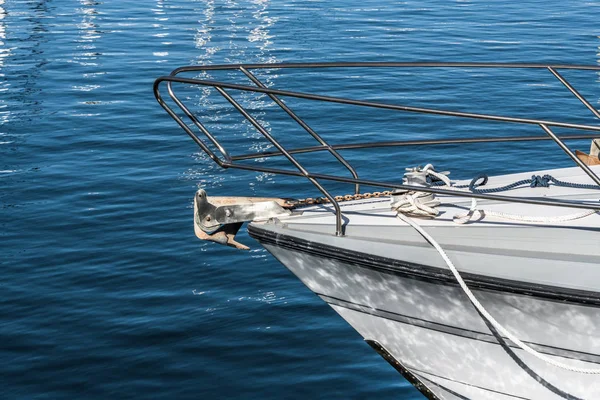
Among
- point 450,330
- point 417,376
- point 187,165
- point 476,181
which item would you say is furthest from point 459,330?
point 187,165

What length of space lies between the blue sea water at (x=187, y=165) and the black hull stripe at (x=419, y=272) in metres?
2.29

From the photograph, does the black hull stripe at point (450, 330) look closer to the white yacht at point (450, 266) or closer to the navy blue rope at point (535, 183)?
the white yacht at point (450, 266)

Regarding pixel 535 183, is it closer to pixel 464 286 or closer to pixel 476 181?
pixel 476 181

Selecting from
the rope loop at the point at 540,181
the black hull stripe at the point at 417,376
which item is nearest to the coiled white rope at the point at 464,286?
the black hull stripe at the point at 417,376

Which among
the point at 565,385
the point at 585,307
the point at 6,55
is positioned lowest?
the point at 6,55

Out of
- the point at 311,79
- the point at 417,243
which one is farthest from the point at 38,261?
the point at 311,79

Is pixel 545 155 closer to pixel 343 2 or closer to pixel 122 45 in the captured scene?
pixel 122 45

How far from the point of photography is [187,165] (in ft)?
41.8

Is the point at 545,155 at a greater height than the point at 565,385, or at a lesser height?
lesser

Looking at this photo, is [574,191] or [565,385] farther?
[574,191]

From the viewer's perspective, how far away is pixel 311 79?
17.0m

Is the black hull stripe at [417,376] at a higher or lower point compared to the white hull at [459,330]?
lower

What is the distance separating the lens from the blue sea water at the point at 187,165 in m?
7.66

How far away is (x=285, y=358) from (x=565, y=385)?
2.99 metres
